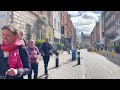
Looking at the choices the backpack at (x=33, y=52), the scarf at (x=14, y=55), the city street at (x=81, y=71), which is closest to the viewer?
the scarf at (x=14, y=55)

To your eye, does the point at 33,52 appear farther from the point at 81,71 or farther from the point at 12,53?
the point at 81,71

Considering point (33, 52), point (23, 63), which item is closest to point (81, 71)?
point (33, 52)

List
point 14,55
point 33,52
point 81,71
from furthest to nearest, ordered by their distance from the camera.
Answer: point 81,71, point 33,52, point 14,55

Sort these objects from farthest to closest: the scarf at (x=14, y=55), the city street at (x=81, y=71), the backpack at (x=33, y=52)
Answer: the city street at (x=81, y=71), the backpack at (x=33, y=52), the scarf at (x=14, y=55)

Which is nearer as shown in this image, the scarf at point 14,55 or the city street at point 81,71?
the scarf at point 14,55

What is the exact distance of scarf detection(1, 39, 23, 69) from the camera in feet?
8.55

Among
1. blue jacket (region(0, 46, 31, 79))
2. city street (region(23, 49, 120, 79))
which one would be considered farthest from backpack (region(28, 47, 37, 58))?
blue jacket (region(0, 46, 31, 79))

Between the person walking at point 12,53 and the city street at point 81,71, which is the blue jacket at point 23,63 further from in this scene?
the city street at point 81,71

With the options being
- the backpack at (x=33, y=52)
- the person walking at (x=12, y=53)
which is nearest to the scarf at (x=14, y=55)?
the person walking at (x=12, y=53)

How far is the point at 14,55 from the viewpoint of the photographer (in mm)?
2631

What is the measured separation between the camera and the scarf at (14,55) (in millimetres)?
2605
